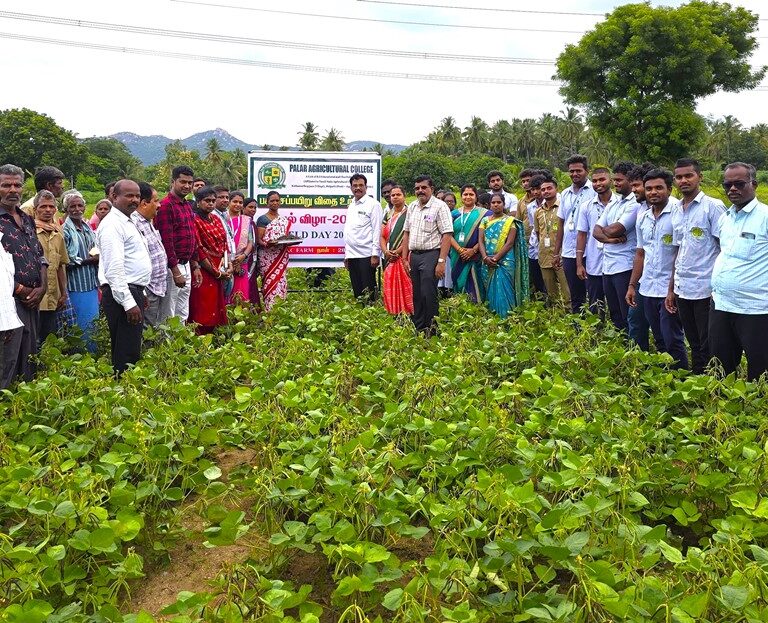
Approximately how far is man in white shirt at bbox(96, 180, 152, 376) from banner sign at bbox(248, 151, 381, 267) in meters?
4.78

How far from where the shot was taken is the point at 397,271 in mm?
8250

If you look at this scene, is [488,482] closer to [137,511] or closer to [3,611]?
[137,511]

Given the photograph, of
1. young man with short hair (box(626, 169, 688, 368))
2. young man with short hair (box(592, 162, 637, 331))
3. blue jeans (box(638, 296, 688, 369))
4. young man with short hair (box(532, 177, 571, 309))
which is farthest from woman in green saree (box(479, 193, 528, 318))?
blue jeans (box(638, 296, 688, 369))

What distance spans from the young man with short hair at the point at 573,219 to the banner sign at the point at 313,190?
331 centimetres

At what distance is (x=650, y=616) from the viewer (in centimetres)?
223

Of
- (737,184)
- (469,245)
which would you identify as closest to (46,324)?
(469,245)

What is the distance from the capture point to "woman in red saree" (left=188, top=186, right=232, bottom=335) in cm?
711

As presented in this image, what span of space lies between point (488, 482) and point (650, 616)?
837 millimetres

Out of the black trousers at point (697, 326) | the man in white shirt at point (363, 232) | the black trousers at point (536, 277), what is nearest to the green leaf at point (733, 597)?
the black trousers at point (697, 326)

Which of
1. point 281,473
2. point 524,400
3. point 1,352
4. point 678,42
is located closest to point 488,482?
point 281,473

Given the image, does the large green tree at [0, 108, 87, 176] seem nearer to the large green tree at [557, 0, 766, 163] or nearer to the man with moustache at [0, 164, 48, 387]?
the large green tree at [557, 0, 766, 163]

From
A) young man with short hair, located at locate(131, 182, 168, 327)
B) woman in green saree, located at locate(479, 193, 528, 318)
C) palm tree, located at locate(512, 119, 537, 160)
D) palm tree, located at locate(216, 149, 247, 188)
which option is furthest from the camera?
palm tree, located at locate(512, 119, 537, 160)

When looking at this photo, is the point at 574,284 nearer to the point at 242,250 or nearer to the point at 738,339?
the point at 738,339

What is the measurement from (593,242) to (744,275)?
2479 millimetres
